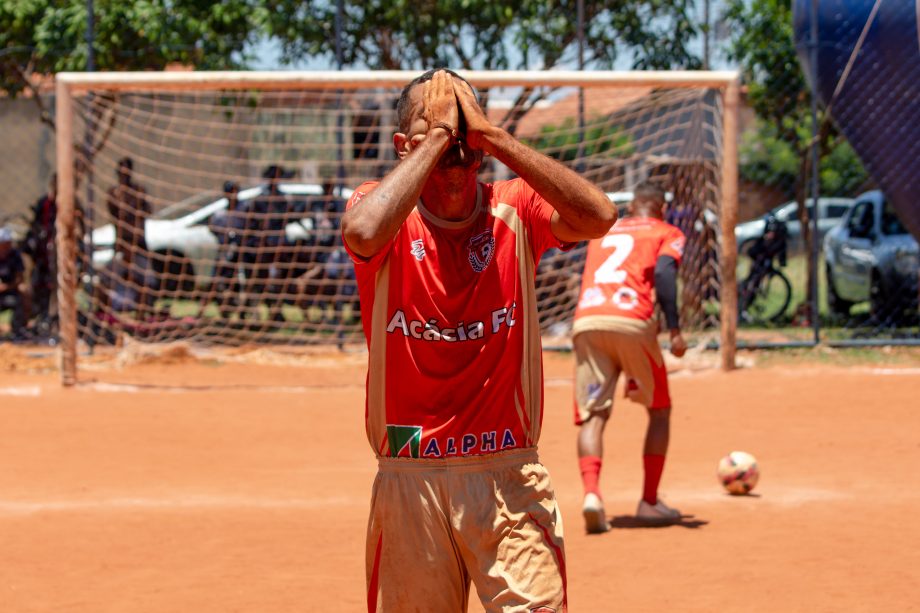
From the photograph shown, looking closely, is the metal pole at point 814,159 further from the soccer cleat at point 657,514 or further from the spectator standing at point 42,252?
the spectator standing at point 42,252

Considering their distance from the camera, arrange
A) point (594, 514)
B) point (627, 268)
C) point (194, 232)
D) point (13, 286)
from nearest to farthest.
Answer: point (594, 514) < point (627, 268) < point (13, 286) < point (194, 232)

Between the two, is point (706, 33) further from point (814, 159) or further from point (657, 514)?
point (657, 514)

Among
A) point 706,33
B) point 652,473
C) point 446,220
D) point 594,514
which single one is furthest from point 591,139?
point 446,220

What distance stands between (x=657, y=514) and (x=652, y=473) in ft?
0.75

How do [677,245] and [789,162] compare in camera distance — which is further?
[789,162]

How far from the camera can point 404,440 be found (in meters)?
3.10

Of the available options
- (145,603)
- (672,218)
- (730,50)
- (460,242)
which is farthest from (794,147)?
(460,242)

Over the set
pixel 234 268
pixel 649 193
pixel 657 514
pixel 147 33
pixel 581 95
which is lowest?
pixel 657 514

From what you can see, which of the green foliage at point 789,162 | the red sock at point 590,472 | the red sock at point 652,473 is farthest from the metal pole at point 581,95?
the red sock at point 590,472

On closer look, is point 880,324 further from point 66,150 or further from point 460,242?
point 460,242

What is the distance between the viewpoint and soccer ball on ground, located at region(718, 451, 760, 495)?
7.46m

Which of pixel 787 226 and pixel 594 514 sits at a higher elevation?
pixel 787 226

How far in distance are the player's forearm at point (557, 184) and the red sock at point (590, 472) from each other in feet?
12.4

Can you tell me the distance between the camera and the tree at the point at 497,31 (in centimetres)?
1517
